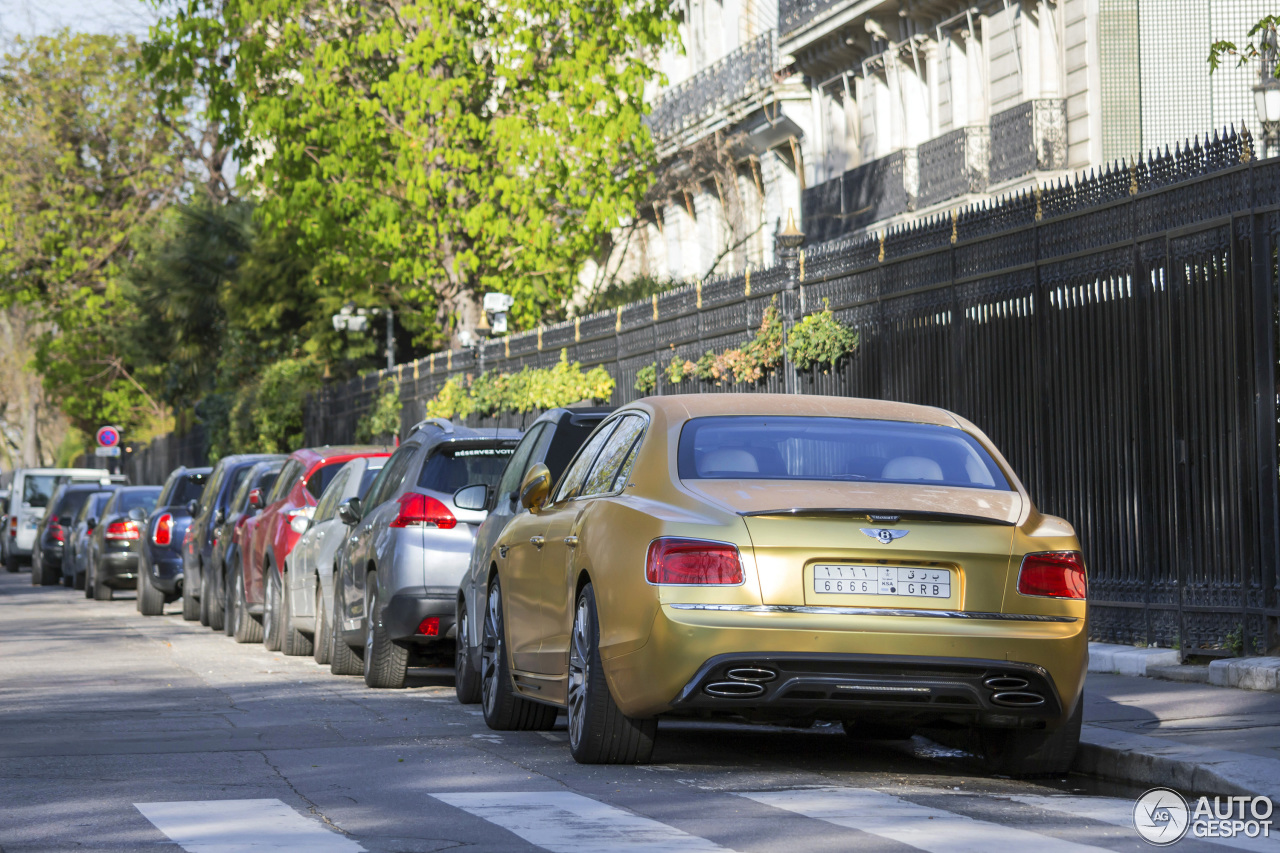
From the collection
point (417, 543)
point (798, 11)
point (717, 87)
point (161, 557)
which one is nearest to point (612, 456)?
point (417, 543)

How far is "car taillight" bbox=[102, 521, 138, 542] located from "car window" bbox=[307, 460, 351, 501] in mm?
9956

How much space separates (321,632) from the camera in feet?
50.1

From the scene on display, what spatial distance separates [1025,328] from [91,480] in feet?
92.5

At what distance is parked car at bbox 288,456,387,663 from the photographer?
1511 cm

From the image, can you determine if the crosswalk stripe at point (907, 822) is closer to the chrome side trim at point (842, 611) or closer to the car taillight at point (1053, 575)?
the chrome side trim at point (842, 611)

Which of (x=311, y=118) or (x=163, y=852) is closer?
(x=163, y=852)

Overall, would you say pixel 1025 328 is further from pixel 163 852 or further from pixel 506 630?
pixel 163 852

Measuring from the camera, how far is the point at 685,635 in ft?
25.3

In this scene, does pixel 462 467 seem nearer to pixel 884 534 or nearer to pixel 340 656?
pixel 340 656

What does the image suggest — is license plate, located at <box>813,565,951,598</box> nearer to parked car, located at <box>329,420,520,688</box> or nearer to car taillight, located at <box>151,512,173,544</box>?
parked car, located at <box>329,420,520,688</box>

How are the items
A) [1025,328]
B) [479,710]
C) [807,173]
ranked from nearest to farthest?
1. [479,710]
2. [1025,328]
3. [807,173]

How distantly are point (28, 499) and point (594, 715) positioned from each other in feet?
109

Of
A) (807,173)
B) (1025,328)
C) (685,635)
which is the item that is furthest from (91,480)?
(685,635)

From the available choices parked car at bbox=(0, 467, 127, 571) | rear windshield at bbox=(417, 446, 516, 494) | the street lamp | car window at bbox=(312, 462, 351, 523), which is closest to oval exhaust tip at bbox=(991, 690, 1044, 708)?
rear windshield at bbox=(417, 446, 516, 494)
